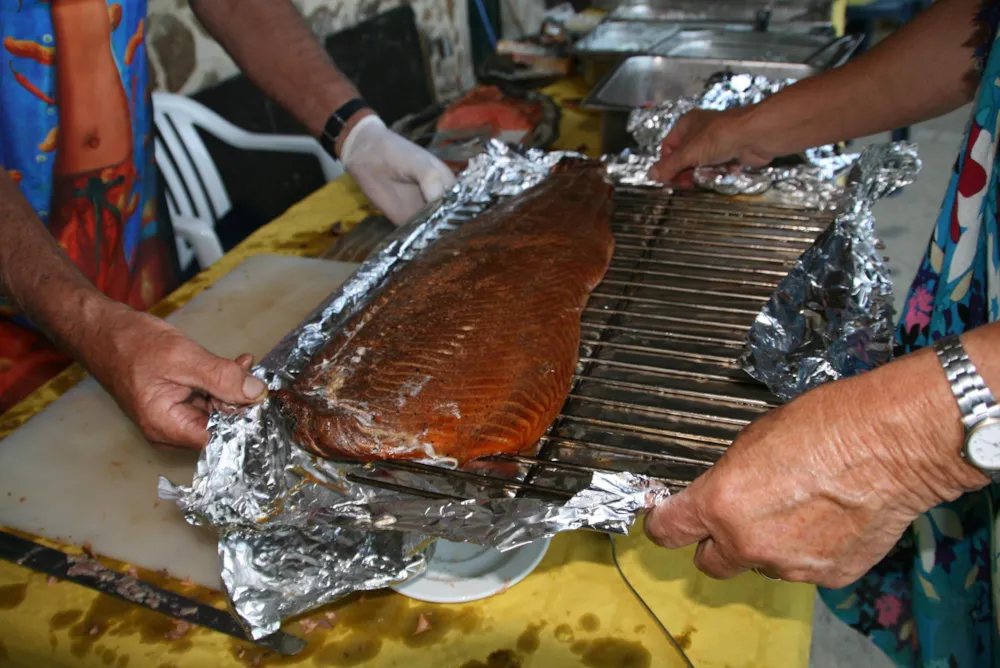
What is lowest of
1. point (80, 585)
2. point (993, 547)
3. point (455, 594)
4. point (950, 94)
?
point (993, 547)

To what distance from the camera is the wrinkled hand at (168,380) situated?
1.37 metres

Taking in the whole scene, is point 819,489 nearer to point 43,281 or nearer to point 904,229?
point 43,281

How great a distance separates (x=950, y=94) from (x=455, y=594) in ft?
5.23

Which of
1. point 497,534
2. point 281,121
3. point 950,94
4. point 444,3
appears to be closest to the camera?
point 497,534

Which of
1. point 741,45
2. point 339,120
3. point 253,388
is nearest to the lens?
point 253,388

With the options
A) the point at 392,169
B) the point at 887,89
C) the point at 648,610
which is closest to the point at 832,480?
the point at 648,610

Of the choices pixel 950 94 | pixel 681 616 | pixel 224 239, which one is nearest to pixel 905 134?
pixel 950 94

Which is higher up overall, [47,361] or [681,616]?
[47,361]

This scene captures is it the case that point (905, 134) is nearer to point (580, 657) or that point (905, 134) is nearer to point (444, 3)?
point (444, 3)

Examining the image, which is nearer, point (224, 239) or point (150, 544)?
point (150, 544)

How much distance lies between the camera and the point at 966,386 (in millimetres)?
902

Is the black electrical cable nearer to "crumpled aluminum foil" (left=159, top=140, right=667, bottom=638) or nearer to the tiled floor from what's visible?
"crumpled aluminum foil" (left=159, top=140, right=667, bottom=638)

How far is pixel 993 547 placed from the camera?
1.31 m

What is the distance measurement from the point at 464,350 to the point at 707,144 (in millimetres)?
1065
